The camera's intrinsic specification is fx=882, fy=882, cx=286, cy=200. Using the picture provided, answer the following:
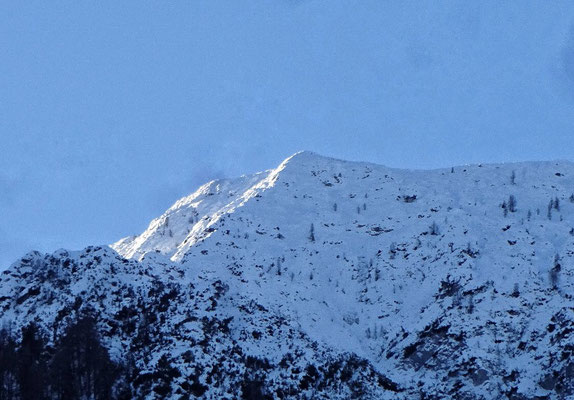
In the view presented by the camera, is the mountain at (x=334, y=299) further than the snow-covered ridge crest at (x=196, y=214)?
No

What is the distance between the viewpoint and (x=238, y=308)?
334 ft

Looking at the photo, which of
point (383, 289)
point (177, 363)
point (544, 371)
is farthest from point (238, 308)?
point (544, 371)

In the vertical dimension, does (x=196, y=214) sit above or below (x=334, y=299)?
above

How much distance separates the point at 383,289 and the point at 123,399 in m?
38.4

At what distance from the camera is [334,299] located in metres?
112

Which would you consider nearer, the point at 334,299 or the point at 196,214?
the point at 334,299

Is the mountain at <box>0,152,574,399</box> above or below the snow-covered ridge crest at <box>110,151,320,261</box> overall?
below

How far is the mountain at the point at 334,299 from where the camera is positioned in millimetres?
92500

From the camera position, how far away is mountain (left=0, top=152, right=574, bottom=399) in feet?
303

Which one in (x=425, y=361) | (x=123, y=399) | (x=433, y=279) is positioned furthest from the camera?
(x=433, y=279)

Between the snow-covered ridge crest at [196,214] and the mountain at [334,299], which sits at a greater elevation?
the snow-covered ridge crest at [196,214]

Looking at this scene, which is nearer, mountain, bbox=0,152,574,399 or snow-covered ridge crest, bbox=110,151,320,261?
mountain, bbox=0,152,574,399

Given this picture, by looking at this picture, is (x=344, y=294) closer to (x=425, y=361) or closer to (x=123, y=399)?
(x=425, y=361)

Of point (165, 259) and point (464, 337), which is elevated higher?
point (165, 259)
